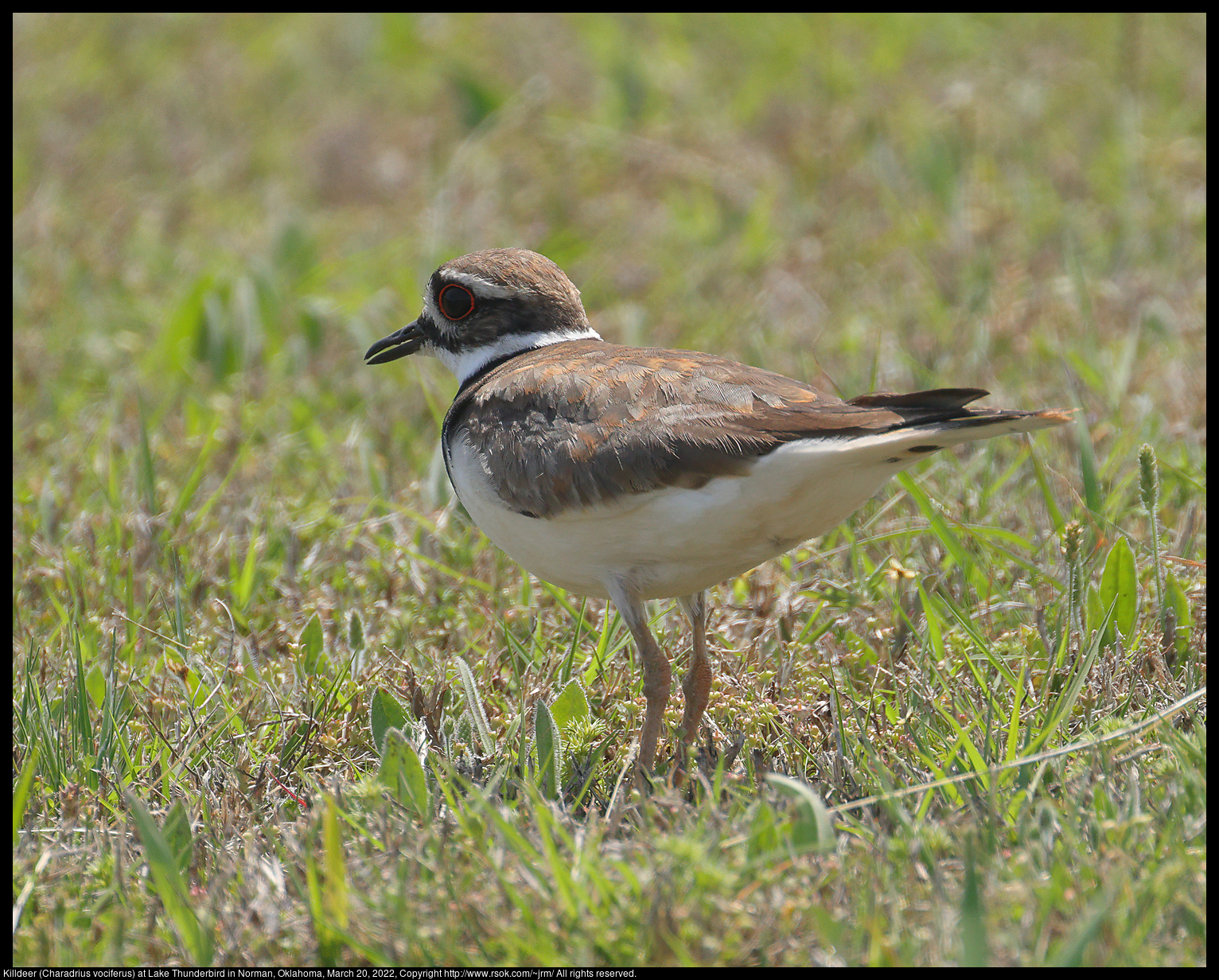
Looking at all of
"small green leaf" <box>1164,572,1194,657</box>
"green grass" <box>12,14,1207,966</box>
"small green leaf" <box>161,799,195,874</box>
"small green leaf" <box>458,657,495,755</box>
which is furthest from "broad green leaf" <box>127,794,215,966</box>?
"small green leaf" <box>1164,572,1194,657</box>

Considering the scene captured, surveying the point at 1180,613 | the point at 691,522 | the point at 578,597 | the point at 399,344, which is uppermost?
the point at 399,344

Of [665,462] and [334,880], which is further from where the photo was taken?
[665,462]

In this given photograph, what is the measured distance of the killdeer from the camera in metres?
3.24

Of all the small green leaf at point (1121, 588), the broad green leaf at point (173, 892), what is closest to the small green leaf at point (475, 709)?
the broad green leaf at point (173, 892)

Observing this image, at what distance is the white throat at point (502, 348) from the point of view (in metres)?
4.49

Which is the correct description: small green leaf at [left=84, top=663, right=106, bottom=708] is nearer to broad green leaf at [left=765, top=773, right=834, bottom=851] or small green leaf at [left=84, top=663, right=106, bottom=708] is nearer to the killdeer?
the killdeer

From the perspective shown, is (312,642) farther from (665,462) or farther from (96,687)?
(665,462)

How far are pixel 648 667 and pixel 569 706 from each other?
0.26 metres

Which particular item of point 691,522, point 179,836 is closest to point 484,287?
point 691,522

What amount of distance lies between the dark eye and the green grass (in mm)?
806

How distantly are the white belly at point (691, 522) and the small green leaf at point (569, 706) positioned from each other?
0.31 m

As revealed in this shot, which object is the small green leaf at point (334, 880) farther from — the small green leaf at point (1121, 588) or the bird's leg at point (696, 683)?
the small green leaf at point (1121, 588)

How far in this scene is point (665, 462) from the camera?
11.1 ft

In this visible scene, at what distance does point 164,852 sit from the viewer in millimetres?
2908
